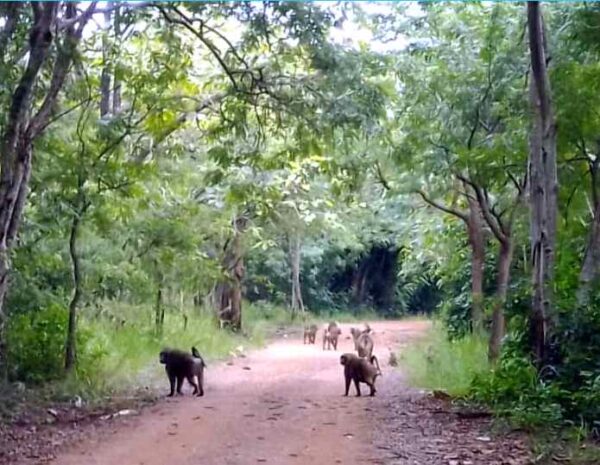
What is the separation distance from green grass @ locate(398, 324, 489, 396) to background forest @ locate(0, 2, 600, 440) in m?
0.07

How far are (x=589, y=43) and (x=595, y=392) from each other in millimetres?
3461

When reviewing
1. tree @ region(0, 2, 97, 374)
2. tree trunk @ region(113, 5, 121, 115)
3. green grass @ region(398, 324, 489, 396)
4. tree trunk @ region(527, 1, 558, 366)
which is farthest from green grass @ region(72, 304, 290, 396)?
tree trunk @ region(527, 1, 558, 366)

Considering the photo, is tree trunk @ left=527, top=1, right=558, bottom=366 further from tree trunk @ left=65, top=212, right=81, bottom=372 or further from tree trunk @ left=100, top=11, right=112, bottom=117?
tree trunk @ left=65, top=212, right=81, bottom=372

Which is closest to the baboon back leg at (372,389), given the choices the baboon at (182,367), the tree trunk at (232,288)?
the baboon at (182,367)

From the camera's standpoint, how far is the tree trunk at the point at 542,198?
8.85 m

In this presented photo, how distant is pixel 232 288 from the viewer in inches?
879

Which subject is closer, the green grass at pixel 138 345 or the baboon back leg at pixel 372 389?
the baboon back leg at pixel 372 389

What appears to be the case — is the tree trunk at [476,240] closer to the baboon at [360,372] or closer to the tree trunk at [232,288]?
the baboon at [360,372]

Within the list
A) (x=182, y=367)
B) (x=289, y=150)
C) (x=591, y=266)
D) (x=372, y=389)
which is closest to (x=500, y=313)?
(x=372, y=389)

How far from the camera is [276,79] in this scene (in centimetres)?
1036

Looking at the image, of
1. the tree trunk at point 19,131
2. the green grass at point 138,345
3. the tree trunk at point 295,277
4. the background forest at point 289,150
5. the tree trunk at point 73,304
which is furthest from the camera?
the tree trunk at point 295,277

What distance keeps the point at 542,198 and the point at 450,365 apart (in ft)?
13.4

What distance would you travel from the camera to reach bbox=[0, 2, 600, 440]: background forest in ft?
28.6

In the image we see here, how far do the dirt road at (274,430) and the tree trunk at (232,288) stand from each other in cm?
791
